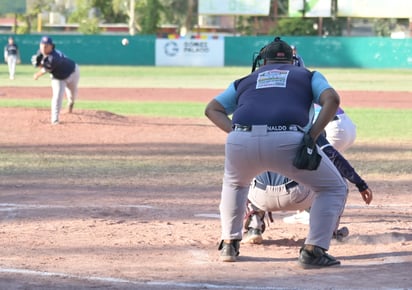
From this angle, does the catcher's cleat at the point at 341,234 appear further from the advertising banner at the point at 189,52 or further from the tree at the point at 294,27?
the tree at the point at 294,27

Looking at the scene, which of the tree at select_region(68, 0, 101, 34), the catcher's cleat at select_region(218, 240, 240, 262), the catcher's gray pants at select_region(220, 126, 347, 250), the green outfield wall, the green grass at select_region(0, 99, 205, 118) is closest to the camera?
the catcher's gray pants at select_region(220, 126, 347, 250)

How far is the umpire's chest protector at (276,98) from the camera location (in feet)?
24.7

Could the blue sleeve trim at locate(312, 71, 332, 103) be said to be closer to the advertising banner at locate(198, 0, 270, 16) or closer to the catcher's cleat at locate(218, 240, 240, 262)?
the catcher's cleat at locate(218, 240, 240, 262)

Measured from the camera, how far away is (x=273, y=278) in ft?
24.1

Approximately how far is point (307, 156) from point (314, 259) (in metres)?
0.93

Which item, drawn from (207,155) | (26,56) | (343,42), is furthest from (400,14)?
(207,155)

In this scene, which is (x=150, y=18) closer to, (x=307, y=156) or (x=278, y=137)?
(x=278, y=137)

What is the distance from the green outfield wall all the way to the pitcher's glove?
5233 cm

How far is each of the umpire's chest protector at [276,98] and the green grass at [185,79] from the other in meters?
30.1

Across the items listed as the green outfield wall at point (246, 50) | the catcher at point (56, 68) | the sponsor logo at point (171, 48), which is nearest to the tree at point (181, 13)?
the green outfield wall at point (246, 50)

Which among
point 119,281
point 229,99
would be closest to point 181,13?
point 229,99

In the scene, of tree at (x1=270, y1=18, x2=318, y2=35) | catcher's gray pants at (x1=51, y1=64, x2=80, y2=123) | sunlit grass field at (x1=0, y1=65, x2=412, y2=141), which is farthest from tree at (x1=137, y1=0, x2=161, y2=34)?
catcher's gray pants at (x1=51, y1=64, x2=80, y2=123)

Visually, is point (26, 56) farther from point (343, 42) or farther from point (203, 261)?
point (203, 261)

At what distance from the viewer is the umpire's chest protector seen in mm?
7523
